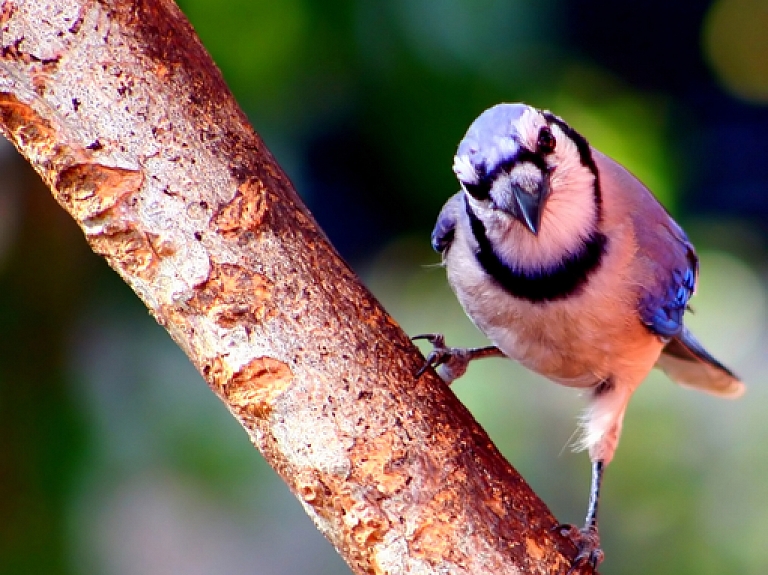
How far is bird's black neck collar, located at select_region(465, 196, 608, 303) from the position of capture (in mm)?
1222

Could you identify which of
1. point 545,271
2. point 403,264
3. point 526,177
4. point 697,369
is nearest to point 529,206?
point 526,177

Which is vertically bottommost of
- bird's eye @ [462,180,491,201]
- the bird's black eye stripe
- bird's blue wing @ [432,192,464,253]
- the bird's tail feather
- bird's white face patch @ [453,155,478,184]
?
the bird's tail feather

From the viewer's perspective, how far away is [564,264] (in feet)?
4.00

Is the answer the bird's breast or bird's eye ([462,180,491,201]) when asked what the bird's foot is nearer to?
the bird's breast

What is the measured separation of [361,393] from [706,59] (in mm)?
1581

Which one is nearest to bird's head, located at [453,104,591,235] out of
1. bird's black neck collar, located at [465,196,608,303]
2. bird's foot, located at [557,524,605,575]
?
bird's black neck collar, located at [465,196,608,303]

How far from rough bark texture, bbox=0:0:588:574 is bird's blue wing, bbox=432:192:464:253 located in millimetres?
460

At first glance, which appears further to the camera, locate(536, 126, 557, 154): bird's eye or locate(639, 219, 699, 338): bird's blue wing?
locate(639, 219, 699, 338): bird's blue wing

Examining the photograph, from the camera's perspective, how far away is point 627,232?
1294 millimetres

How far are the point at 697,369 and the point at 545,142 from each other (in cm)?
78

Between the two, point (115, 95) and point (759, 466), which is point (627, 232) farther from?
point (759, 466)

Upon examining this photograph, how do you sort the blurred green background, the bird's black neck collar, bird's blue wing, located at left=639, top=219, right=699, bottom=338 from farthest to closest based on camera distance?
the blurred green background < bird's blue wing, located at left=639, top=219, right=699, bottom=338 < the bird's black neck collar

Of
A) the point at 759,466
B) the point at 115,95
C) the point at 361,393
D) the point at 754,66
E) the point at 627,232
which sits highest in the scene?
the point at 115,95

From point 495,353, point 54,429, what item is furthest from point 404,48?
point 54,429
